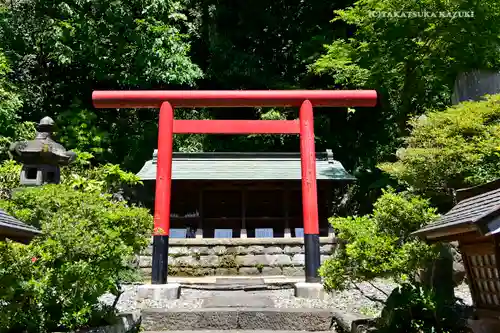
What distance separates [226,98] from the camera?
1023 cm

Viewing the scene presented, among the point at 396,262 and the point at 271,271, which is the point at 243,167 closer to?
the point at 271,271

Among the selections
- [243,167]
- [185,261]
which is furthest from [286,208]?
[185,261]

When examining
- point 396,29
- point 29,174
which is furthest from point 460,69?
point 29,174

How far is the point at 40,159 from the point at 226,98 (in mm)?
4023

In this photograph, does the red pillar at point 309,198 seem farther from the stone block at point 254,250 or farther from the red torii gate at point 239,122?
the stone block at point 254,250

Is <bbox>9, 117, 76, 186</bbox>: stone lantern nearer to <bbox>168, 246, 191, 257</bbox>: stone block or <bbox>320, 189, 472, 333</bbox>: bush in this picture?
<bbox>168, 246, 191, 257</bbox>: stone block

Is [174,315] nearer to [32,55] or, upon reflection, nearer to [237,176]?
[237,176]

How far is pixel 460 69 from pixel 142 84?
11.0m

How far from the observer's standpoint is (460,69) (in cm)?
1245

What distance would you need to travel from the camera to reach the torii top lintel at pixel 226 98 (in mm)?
10078

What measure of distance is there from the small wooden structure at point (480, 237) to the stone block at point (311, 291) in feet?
12.2

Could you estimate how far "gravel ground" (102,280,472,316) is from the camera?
26.0 feet

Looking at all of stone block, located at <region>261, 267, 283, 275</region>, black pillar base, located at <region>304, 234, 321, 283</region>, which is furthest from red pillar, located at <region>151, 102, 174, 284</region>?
stone block, located at <region>261, 267, 283, 275</region>

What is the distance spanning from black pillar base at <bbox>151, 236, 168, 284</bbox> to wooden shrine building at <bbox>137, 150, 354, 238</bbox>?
606 cm
